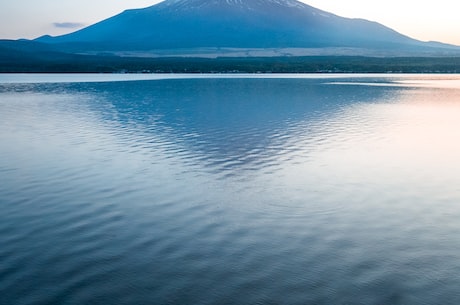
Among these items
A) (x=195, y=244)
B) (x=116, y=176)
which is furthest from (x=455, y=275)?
(x=116, y=176)

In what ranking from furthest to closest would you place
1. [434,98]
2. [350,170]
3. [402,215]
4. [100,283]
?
[434,98], [350,170], [402,215], [100,283]

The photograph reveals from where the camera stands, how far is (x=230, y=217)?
12211 millimetres

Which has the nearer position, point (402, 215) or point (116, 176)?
point (402, 215)

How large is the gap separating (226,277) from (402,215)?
20.1 ft

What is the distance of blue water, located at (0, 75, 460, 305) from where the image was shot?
27.5 ft

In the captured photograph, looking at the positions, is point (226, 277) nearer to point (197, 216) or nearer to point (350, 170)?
point (197, 216)

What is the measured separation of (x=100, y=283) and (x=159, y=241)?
221cm

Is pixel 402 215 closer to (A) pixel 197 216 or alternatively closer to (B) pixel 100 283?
(A) pixel 197 216

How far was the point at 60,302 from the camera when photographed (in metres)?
7.75

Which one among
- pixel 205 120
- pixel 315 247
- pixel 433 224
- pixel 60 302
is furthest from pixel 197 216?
pixel 205 120

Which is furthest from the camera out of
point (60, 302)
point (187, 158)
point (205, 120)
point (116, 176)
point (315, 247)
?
point (205, 120)

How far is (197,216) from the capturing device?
12.2 meters

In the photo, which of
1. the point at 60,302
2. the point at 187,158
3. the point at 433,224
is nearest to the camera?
the point at 60,302

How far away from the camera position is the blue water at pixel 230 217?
27.5 feet
